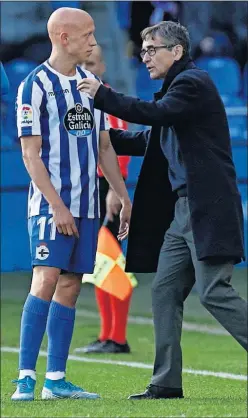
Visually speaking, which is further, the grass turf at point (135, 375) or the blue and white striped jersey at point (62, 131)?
the blue and white striped jersey at point (62, 131)

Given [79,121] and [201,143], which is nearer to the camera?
[201,143]

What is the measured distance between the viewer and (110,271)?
9297 millimetres

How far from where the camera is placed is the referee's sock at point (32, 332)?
6316 millimetres

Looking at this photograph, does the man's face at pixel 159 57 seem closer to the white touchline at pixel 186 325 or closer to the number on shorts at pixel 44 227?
the number on shorts at pixel 44 227

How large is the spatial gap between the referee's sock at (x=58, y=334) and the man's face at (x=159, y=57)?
1.24m

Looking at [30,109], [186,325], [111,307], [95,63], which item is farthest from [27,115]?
[186,325]

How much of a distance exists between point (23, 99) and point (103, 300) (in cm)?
349

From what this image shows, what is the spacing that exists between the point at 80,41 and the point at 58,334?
55.7 inches

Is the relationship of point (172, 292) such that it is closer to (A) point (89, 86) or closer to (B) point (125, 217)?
(B) point (125, 217)

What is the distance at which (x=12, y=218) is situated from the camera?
13.4 meters

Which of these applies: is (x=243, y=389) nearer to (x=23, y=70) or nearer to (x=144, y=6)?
(x=23, y=70)

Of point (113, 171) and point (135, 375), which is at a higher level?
point (113, 171)

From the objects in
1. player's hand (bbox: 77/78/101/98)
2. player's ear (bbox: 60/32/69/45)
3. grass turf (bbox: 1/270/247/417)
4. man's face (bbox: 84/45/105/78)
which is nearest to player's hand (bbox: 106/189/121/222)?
man's face (bbox: 84/45/105/78)

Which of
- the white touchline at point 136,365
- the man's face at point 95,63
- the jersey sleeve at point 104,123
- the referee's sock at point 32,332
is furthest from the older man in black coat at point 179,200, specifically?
the man's face at point 95,63
